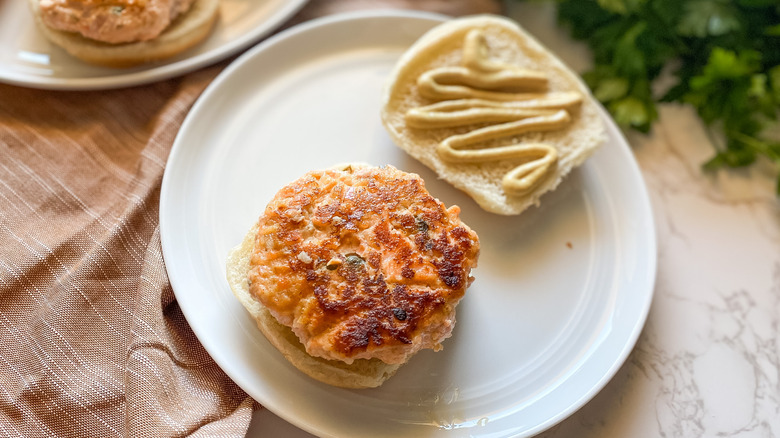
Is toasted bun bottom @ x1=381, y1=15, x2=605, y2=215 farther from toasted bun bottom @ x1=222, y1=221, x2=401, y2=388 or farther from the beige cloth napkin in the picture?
the beige cloth napkin

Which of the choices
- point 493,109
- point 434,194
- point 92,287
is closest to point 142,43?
point 92,287

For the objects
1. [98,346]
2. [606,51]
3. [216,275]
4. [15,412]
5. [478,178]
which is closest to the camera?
[15,412]

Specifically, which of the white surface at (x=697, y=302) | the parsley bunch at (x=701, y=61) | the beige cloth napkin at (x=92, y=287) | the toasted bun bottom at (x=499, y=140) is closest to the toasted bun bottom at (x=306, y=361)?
the beige cloth napkin at (x=92, y=287)

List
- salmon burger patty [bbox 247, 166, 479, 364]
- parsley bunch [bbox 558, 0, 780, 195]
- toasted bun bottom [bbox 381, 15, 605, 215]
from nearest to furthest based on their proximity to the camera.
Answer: salmon burger patty [bbox 247, 166, 479, 364]
toasted bun bottom [bbox 381, 15, 605, 215]
parsley bunch [bbox 558, 0, 780, 195]

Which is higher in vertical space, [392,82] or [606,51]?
[392,82]

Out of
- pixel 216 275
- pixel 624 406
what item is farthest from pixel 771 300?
pixel 216 275

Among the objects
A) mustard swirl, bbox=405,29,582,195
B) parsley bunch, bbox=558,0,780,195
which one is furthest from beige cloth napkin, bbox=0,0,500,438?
parsley bunch, bbox=558,0,780,195

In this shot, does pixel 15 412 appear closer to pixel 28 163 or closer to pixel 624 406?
pixel 28 163
